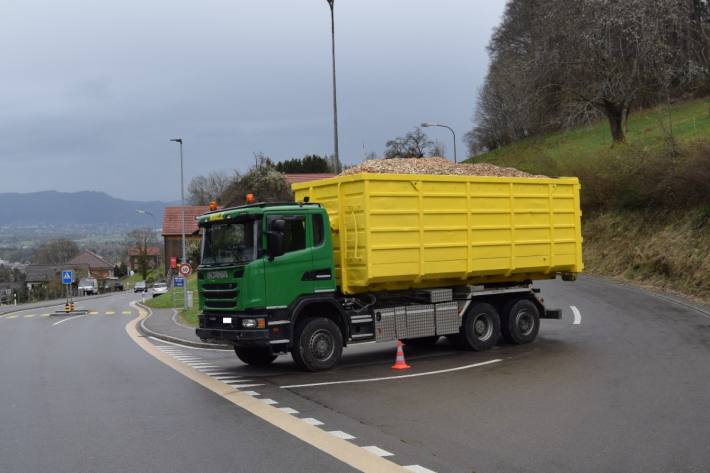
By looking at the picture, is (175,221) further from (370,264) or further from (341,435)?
(341,435)

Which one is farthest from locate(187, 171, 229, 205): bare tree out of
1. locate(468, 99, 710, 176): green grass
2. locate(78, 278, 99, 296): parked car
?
locate(468, 99, 710, 176): green grass

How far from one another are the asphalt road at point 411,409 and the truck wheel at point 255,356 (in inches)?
8.7

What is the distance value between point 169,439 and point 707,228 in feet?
72.6

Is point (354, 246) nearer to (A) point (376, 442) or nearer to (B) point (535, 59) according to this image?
(A) point (376, 442)

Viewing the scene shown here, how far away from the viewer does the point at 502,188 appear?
15.1m

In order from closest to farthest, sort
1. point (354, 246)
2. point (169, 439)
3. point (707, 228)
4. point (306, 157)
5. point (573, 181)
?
point (169, 439) < point (354, 246) < point (573, 181) < point (707, 228) < point (306, 157)

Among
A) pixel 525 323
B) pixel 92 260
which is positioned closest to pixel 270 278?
pixel 525 323

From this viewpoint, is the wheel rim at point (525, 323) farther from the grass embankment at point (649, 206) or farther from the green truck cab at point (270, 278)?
the grass embankment at point (649, 206)

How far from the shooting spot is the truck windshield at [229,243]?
42.0ft

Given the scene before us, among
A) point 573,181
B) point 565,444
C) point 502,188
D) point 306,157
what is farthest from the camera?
point 306,157

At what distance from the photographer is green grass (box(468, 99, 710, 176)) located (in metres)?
33.2

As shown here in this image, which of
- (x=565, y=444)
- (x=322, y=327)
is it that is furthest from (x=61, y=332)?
(x=565, y=444)

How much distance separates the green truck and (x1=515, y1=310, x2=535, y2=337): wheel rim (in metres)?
0.06

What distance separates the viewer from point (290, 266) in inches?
505
